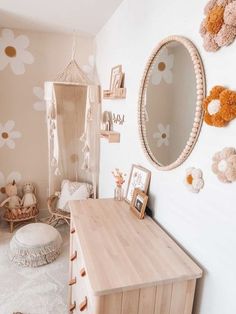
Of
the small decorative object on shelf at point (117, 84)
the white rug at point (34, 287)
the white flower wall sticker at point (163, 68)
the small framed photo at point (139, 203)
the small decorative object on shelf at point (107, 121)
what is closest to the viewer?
the white flower wall sticker at point (163, 68)

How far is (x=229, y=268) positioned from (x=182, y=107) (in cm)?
73

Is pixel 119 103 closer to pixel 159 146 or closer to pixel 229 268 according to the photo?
pixel 159 146

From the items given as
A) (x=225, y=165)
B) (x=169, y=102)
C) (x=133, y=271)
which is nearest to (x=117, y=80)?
(x=169, y=102)

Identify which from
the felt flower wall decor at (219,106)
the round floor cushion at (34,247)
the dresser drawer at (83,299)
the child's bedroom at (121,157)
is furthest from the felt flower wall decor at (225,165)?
the round floor cushion at (34,247)

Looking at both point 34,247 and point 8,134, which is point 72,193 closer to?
point 34,247

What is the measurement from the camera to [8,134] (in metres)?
2.93

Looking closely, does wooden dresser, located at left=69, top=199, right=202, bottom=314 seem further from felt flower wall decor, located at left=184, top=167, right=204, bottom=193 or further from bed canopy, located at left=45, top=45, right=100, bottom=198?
bed canopy, located at left=45, top=45, right=100, bottom=198

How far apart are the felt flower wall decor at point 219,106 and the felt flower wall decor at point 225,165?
0.35 feet

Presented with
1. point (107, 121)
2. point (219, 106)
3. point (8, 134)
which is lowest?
point (8, 134)

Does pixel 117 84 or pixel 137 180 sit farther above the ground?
pixel 117 84

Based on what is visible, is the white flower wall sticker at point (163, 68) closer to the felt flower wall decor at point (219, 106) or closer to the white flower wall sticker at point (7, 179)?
the felt flower wall decor at point (219, 106)

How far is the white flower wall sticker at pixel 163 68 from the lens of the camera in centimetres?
136

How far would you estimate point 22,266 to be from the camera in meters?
2.27

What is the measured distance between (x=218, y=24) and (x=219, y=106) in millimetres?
305
